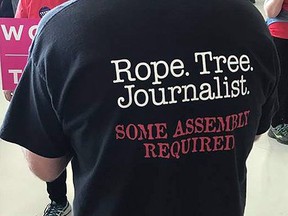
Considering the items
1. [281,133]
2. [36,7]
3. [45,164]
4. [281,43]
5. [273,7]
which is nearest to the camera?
[45,164]

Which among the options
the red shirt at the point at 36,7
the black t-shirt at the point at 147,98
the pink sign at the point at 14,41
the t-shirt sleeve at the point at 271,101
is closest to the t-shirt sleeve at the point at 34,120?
the black t-shirt at the point at 147,98

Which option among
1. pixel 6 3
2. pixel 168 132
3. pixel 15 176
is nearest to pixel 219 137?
pixel 168 132

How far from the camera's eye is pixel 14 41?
1430 mm

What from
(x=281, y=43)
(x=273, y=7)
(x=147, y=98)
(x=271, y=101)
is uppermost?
(x=147, y=98)

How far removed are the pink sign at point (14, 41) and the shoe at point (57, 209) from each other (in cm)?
74

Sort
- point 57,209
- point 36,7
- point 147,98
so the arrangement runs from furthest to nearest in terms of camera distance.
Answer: point 57,209 → point 36,7 → point 147,98

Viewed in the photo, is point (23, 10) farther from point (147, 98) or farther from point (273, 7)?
point (273, 7)

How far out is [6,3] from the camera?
1.87 meters

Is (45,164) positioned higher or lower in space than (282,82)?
higher

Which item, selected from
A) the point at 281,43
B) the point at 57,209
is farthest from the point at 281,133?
the point at 57,209

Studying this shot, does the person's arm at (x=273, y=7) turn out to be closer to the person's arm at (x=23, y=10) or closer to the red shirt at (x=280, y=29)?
the red shirt at (x=280, y=29)

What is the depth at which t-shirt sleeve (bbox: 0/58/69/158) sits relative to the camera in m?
0.81

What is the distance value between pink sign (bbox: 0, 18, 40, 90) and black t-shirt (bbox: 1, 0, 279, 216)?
24.1 inches

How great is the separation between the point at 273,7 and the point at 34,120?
5.59 feet
